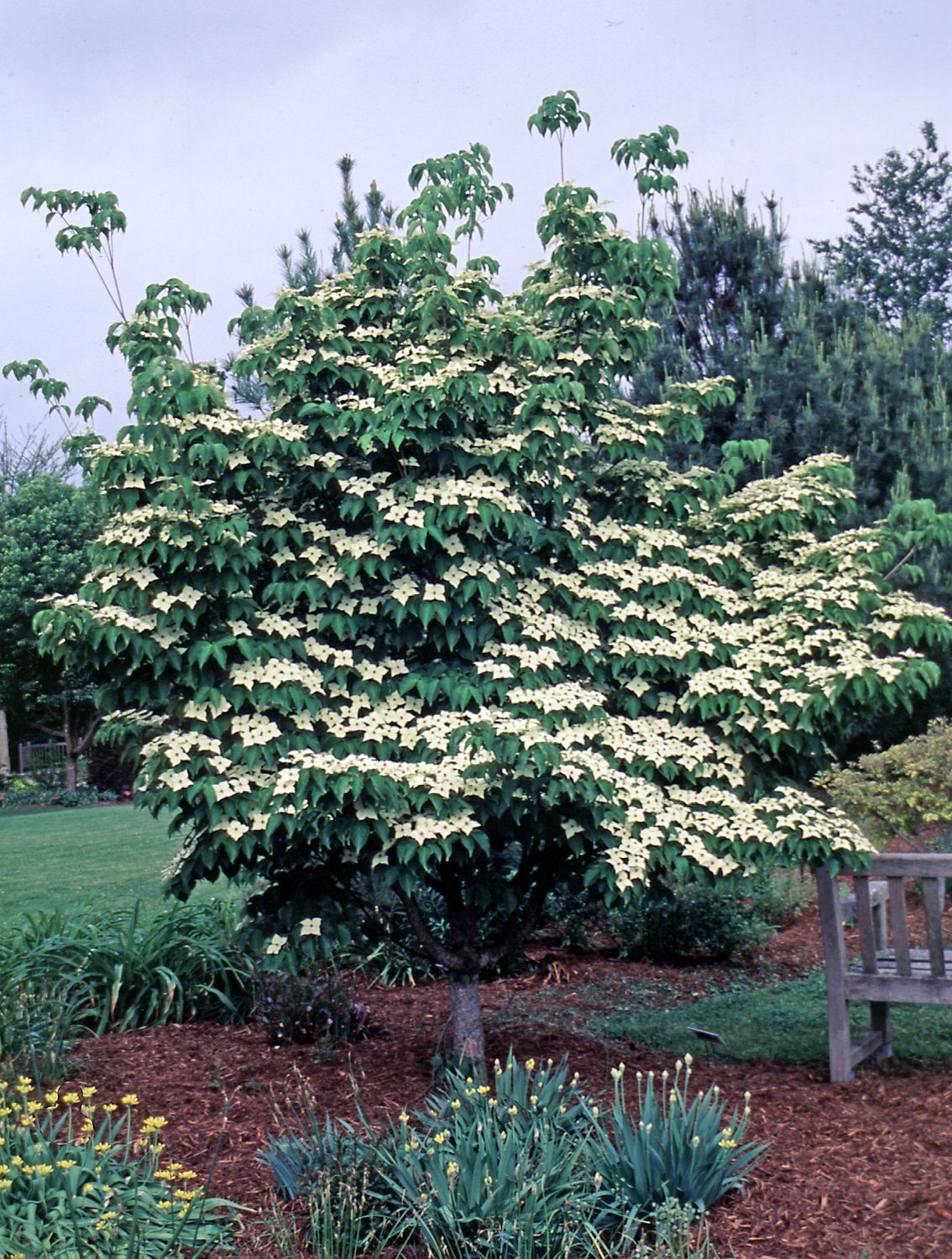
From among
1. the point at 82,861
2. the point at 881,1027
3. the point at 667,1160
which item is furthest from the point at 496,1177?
the point at 82,861

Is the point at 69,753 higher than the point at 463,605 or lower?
lower

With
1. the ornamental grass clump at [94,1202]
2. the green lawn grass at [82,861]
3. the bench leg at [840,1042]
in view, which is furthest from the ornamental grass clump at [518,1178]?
the green lawn grass at [82,861]

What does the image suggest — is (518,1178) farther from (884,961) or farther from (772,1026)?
(772,1026)

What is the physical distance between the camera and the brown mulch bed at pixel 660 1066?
3674mm

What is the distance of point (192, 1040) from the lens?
5980 mm

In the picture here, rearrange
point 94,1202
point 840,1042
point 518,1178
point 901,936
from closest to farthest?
point 518,1178
point 94,1202
point 901,936
point 840,1042

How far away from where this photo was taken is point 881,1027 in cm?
582

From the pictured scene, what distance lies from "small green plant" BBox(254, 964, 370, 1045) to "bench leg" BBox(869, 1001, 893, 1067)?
2534mm

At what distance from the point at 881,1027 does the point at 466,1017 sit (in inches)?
81.9

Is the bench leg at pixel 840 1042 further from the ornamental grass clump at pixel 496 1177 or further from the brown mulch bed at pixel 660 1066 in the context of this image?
the ornamental grass clump at pixel 496 1177

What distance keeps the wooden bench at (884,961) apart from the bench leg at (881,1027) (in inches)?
3.2

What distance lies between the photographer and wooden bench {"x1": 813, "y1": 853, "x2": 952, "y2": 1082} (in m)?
5.20

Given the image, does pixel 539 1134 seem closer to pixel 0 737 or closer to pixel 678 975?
pixel 678 975

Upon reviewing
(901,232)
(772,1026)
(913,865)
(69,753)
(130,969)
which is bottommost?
(772,1026)
